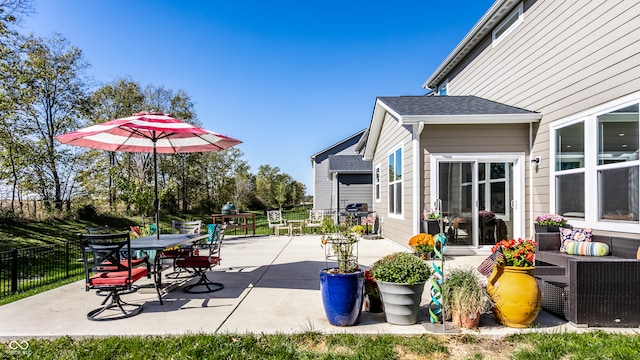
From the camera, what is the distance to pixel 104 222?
15.7 m

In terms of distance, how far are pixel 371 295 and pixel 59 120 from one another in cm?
1623

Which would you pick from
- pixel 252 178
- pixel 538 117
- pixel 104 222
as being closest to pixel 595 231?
pixel 538 117

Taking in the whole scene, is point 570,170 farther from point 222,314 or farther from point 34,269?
point 34,269

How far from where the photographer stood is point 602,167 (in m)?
5.58

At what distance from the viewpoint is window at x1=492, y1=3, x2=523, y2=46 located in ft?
28.7

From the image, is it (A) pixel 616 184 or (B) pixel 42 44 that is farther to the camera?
(B) pixel 42 44

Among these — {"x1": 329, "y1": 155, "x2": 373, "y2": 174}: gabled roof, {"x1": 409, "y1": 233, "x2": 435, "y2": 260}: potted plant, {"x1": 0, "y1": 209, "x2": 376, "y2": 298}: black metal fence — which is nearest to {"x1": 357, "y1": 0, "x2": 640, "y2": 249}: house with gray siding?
{"x1": 409, "y1": 233, "x2": 435, "y2": 260}: potted plant

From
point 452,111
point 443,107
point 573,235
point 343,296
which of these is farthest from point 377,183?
point 343,296

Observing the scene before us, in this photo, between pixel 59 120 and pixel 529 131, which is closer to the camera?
pixel 529 131

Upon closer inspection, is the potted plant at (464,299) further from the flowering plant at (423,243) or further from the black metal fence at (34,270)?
the black metal fence at (34,270)

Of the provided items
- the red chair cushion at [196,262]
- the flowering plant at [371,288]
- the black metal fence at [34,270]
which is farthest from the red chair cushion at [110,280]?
the flowering plant at [371,288]

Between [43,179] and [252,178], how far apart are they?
60.6 ft

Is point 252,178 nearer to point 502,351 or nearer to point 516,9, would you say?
point 516,9

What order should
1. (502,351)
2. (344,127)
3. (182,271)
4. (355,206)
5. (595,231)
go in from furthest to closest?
1. (344,127)
2. (355,206)
3. (182,271)
4. (595,231)
5. (502,351)
